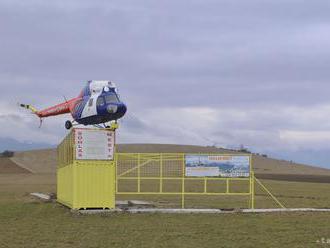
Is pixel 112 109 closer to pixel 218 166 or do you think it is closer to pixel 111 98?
pixel 111 98

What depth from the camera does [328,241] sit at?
14500 mm

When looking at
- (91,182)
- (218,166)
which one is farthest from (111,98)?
(218,166)

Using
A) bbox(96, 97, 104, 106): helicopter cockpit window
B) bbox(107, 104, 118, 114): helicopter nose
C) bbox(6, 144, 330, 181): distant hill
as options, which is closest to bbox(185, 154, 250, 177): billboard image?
bbox(107, 104, 118, 114): helicopter nose

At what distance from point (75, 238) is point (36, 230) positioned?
213 cm

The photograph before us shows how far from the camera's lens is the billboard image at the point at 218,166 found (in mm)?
25406

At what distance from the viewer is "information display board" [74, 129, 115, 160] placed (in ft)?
77.6

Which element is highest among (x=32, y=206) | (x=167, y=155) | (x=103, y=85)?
(x=103, y=85)

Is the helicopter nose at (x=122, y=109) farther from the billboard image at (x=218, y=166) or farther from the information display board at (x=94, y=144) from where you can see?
the billboard image at (x=218, y=166)

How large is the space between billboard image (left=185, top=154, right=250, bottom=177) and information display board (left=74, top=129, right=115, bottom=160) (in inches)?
131

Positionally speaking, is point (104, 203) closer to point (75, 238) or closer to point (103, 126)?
point (103, 126)

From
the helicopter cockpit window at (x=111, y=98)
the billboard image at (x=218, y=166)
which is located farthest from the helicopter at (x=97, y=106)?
the billboard image at (x=218, y=166)

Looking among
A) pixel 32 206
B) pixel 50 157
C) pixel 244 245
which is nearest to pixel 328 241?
pixel 244 245

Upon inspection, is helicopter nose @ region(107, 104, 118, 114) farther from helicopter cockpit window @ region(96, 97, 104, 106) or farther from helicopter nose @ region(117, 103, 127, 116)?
helicopter cockpit window @ region(96, 97, 104, 106)

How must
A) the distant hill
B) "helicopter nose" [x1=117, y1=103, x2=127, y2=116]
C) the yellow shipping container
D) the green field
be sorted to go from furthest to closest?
the distant hill, "helicopter nose" [x1=117, y1=103, x2=127, y2=116], the yellow shipping container, the green field
